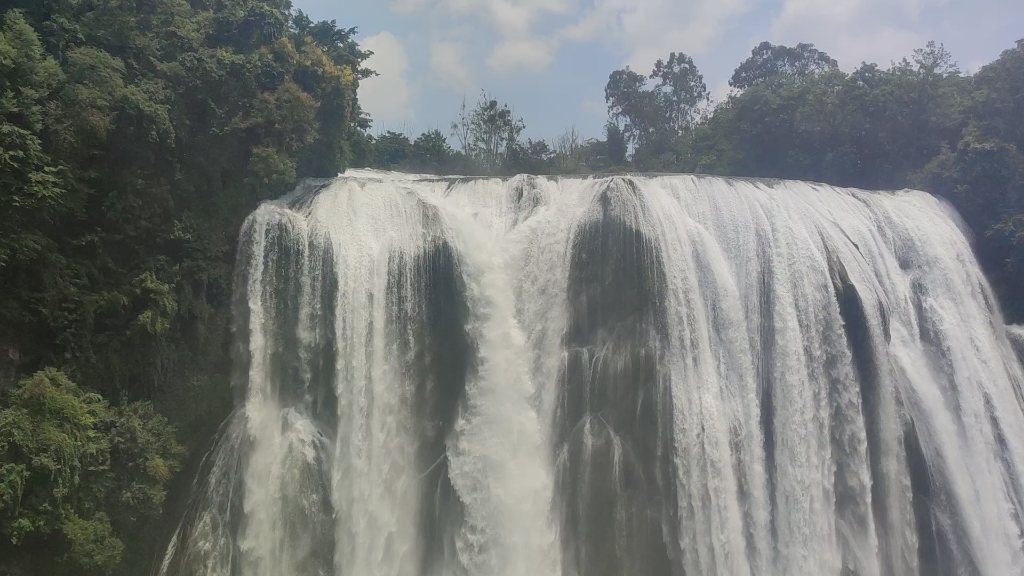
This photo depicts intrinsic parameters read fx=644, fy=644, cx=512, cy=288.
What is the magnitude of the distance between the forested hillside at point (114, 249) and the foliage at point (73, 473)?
1.1 inches

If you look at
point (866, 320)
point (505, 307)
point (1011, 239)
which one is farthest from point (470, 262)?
point (1011, 239)

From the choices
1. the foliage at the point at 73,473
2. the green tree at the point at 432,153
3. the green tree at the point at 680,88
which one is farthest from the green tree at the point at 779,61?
the foliage at the point at 73,473

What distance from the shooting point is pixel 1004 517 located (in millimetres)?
14492

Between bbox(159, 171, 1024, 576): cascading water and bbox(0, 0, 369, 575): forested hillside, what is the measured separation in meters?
0.82

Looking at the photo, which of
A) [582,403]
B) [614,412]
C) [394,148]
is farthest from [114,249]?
[394,148]

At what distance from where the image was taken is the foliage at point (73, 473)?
934 cm

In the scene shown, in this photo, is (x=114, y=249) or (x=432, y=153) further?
(x=432, y=153)

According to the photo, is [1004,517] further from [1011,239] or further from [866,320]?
[1011,239]

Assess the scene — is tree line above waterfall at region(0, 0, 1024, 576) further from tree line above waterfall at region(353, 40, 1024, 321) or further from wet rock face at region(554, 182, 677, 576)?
wet rock face at region(554, 182, 677, 576)


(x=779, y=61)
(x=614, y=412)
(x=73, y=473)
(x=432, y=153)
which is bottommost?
(x=73, y=473)

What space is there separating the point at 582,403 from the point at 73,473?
28.3 ft

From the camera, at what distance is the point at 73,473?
32.4 feet

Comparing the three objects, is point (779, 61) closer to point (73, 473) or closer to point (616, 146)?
point (616, 146)

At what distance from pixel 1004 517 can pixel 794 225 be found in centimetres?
804
